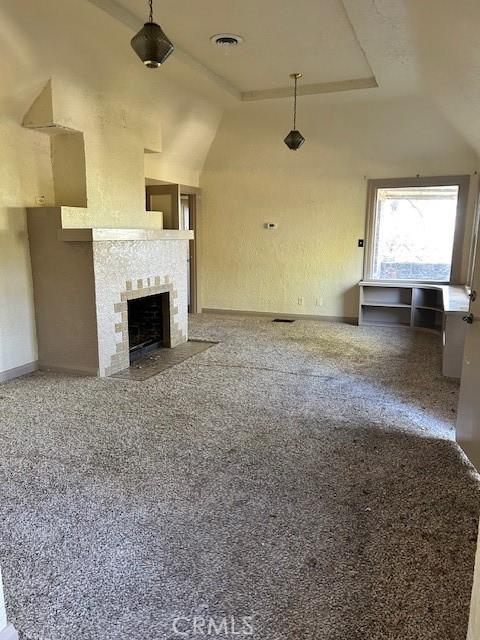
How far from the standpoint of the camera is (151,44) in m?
2.61

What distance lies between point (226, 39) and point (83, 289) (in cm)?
257

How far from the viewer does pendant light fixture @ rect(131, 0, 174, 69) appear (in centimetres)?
259

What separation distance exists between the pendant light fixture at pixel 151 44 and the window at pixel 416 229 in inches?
183

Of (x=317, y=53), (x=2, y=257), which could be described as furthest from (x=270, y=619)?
(x=317, y=53)

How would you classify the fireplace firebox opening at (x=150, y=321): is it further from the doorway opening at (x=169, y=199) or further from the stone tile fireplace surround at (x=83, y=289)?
the doorway opening at (x=169, y=199)

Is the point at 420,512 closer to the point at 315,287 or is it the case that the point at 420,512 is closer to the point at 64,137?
the point at 64,137

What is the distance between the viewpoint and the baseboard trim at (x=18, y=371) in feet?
13.7

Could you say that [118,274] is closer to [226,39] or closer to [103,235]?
[103,235]

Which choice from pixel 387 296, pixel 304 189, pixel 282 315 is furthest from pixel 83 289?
pixel 387 296

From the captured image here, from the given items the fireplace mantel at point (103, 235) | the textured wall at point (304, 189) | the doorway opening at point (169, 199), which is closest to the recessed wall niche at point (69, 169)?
the fireplace mantel at point (103, 235)

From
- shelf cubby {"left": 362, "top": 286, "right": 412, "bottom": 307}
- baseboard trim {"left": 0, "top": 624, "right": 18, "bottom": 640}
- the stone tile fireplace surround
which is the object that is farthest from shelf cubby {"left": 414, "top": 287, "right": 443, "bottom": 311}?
baseboard trim {"left": 0, "top": 624, "right": 18, "bottom": 640}

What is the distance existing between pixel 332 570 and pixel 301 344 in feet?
12.9

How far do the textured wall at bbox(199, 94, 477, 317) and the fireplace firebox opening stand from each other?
7.84ft

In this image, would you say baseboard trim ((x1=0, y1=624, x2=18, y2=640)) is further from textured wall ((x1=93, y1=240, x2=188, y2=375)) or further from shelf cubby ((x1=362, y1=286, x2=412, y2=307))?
shelf cubby ((x1=362, y1=286, x2=412, y2=307))
